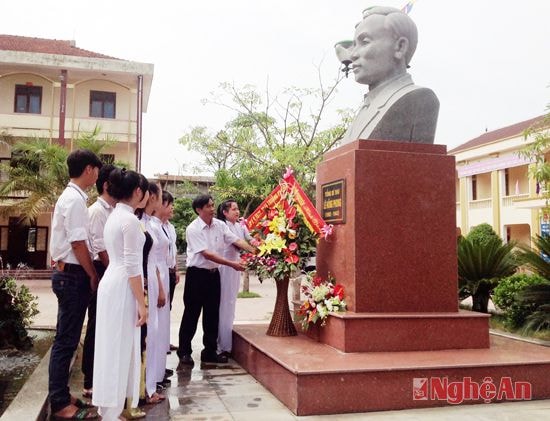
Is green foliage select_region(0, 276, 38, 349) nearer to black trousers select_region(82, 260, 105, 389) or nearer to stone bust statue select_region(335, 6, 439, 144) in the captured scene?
black trousers select_region(82, 260, 105, 389)

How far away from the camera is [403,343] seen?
4371mm

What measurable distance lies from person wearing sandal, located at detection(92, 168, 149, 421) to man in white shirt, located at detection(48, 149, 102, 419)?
32 cm

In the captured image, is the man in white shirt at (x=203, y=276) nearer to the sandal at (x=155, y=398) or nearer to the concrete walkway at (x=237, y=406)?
the concrete walkway at (x=237, y=406)

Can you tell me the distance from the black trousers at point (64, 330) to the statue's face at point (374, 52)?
3331mm

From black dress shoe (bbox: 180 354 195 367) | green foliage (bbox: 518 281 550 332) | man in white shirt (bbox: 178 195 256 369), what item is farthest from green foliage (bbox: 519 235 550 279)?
black dress shoe (bbox: 180 354 195 367)

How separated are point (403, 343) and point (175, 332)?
4434mm

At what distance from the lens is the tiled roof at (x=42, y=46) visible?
72.2ft

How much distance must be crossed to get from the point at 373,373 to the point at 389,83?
2910 mm

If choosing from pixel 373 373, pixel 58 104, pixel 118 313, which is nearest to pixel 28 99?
pixel 58 104

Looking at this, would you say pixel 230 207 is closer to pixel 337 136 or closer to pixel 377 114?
pixel 377 114

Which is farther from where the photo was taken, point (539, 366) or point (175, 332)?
point (175, 332)

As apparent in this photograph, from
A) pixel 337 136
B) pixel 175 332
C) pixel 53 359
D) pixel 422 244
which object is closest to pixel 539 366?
pixel 422 244

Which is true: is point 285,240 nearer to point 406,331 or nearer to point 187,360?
point 406,331

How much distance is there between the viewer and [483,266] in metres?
7.86
